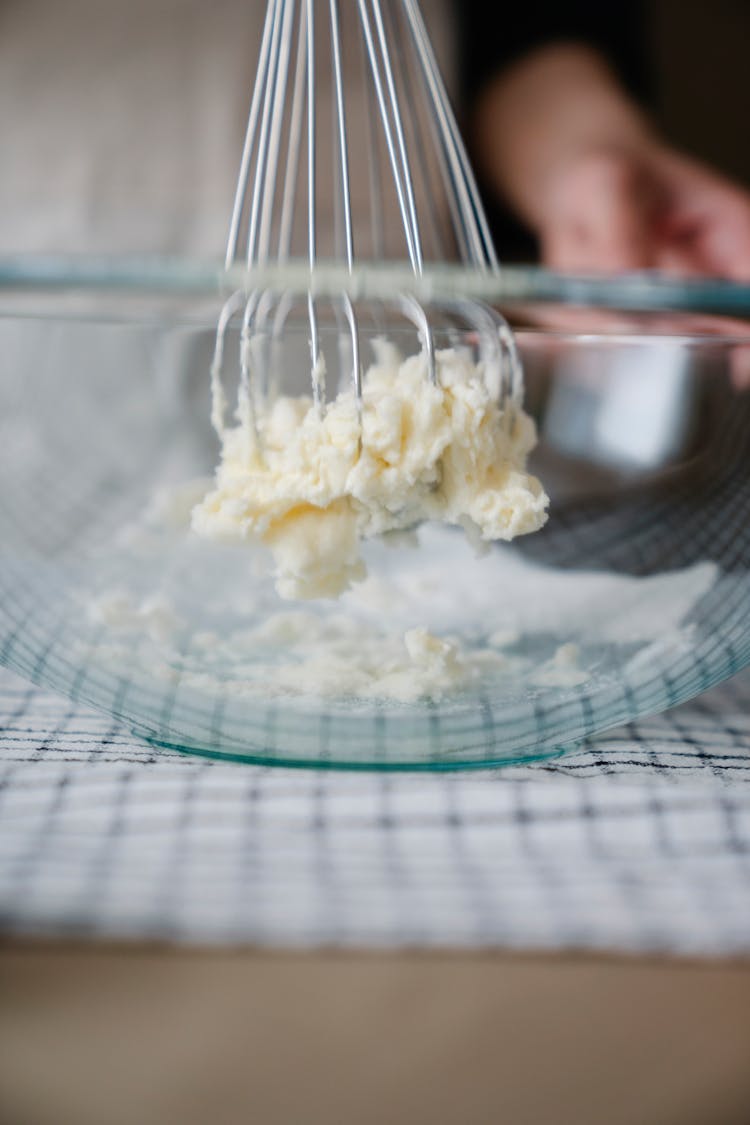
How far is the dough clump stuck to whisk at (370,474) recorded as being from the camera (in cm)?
26

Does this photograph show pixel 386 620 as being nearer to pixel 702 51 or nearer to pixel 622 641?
pixel 622 641

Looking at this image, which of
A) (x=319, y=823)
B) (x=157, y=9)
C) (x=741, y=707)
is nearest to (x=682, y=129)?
(x=157, y=9)

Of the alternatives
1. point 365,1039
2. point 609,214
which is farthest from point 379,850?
point 609,214

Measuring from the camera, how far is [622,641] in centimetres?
32

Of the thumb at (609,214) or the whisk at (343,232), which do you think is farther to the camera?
the thumb at (609,214)

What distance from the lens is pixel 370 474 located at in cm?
26

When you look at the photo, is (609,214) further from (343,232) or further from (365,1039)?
(365,1039)

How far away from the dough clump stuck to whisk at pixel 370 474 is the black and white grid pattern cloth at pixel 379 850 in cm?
6

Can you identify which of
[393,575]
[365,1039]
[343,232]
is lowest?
[365,1039]

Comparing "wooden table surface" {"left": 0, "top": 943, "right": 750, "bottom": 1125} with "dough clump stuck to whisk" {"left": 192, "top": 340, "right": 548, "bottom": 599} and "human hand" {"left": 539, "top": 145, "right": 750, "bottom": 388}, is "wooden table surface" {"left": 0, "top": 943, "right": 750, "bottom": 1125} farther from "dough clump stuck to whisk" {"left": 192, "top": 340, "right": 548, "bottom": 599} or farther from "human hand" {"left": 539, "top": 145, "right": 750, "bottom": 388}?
"human hand" {"left": 539, "top": 145, "right": 750, "bottom": 388}

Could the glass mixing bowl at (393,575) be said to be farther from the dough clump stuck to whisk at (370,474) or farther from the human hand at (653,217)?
the human hand at (653,217)

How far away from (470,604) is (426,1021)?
15 centimetres

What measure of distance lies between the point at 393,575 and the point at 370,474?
3.9 inches

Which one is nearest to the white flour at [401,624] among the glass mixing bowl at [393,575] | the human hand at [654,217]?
the glass mixing bowl at [393,575]
